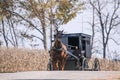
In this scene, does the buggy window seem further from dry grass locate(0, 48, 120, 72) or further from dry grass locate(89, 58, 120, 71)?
dry grass locate(89, 58, 120, 71)

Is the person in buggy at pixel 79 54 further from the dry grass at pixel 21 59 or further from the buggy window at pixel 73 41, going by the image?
the dry grass at pixel 21 59

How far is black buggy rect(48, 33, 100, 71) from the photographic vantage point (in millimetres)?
33375

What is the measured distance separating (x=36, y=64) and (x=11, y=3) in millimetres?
9756

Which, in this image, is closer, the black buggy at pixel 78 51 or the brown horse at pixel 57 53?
the brown horse at pixel 57 53

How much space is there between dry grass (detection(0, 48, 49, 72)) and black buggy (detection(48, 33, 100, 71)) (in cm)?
223

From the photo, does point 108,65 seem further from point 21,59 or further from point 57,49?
point 57,49

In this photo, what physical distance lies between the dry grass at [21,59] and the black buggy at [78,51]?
2229mm

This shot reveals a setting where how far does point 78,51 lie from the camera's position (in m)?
34.4

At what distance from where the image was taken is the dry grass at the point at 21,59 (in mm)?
32562

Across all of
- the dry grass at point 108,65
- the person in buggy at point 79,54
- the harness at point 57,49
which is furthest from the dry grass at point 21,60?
the dry grass at point 108,65

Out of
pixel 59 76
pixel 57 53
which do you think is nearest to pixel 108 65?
pixel 57 53

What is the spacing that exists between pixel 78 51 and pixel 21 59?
4.53 metres

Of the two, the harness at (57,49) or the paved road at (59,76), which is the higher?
the harness at (57,49)

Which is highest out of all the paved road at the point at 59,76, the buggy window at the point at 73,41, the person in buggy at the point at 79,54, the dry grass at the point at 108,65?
the buggy window at the point at 73,41
